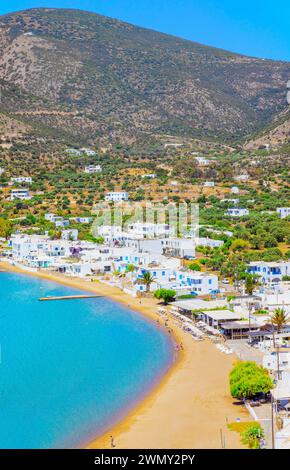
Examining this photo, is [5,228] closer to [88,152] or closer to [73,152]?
[73,152]

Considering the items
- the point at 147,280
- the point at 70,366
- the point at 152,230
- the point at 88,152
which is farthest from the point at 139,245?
the point at 88,152

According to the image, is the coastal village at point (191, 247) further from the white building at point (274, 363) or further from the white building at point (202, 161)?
the white building at point (202, 161)

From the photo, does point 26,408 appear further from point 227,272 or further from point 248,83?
point 248,83

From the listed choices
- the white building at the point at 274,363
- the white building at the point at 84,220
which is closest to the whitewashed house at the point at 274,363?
the white building at the point at 274,363

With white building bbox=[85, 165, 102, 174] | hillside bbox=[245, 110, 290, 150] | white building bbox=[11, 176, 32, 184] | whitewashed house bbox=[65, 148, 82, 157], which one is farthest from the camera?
whitewashed house bbox=[65, 148, 82, 157]

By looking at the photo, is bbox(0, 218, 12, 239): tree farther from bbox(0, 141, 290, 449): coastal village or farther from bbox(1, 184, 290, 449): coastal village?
bbox(1, 184, 290, 449): coastal village

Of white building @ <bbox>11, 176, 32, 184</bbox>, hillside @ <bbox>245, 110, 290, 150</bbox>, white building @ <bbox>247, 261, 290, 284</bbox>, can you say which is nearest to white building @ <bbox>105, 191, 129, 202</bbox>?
white building @ <bbox>11, 176, 32, 184</bbox>
